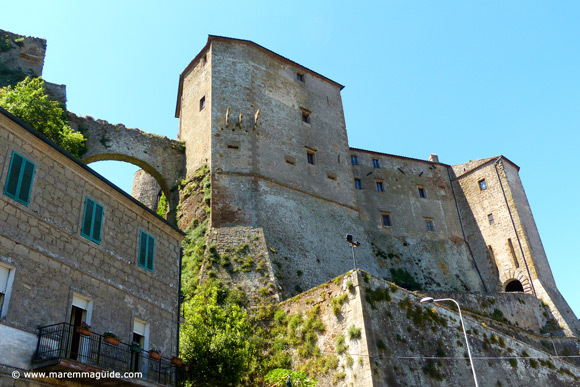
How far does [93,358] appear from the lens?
40.4 feet

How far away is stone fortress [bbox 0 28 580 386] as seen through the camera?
2412 centimetres

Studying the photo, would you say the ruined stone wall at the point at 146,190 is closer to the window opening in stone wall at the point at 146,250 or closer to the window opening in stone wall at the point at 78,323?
the window opening in stone wall at the point at 146,250

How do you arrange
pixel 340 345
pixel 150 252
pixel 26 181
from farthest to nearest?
pixel 340 345 → pixel 150 252 → pixel 26 181

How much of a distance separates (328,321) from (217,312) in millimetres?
4203

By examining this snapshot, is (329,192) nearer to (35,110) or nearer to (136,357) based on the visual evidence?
(35,110)

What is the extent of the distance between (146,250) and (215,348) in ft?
14.6

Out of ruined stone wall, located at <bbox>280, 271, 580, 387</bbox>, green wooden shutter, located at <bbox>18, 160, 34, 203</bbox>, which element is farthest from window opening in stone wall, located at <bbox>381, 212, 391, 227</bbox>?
green wooden shutter, located at <bbox>18, 160, 34, 203</bbox>

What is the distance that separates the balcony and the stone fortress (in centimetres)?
750

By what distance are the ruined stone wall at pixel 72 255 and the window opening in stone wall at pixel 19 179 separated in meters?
0.13

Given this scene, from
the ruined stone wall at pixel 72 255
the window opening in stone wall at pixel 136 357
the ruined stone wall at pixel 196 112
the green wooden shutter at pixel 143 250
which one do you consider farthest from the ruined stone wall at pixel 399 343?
the ruined stone wall at pixel 196 112

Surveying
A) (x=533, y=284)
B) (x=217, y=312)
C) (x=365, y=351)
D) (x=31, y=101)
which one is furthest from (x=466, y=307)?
(x=31, y=101)

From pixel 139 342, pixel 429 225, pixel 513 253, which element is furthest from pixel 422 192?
pixel 139 342

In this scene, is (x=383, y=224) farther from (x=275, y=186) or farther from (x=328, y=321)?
(x=328, y=321)

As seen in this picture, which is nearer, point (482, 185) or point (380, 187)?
point (380, 187)
